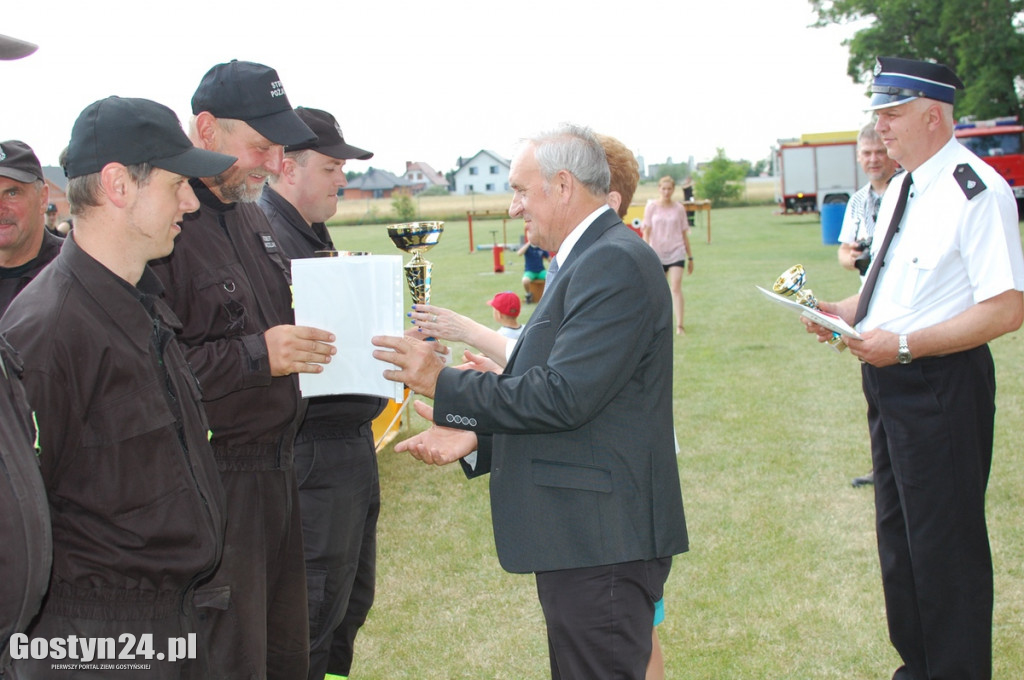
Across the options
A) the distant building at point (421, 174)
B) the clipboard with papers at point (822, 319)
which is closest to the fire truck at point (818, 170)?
the clipboard with papers at point (822, 319)

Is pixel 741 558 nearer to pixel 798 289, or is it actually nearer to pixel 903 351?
pixel 798 289

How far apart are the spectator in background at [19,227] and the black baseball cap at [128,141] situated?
6.83 ft

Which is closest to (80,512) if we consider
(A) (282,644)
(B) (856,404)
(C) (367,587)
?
(A) (282,644)

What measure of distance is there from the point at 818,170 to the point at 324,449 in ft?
134

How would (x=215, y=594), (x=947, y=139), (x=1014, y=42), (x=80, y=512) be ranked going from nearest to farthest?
(x=80, y=512) < (x=215, y=594) < (x=947, y=139) < (x=1014, y=42)

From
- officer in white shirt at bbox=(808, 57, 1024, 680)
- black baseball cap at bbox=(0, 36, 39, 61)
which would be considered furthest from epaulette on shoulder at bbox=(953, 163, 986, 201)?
black baseball cap at bbox=(0, 36, 39, 61)

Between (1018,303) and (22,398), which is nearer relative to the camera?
(22,398)

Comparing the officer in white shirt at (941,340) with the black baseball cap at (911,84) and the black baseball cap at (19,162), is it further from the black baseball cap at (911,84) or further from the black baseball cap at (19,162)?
the black baseball cap at (19,162)

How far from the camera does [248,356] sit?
8.94 ft

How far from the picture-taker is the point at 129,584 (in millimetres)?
2150

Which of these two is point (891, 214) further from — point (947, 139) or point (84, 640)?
point (84, 640)

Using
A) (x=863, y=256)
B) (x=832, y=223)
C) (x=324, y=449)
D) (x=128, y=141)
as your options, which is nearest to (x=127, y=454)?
(x=128, y=141)

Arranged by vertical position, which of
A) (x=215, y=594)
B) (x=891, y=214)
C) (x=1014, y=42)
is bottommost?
(x=215, y=594)

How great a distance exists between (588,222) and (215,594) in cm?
148
